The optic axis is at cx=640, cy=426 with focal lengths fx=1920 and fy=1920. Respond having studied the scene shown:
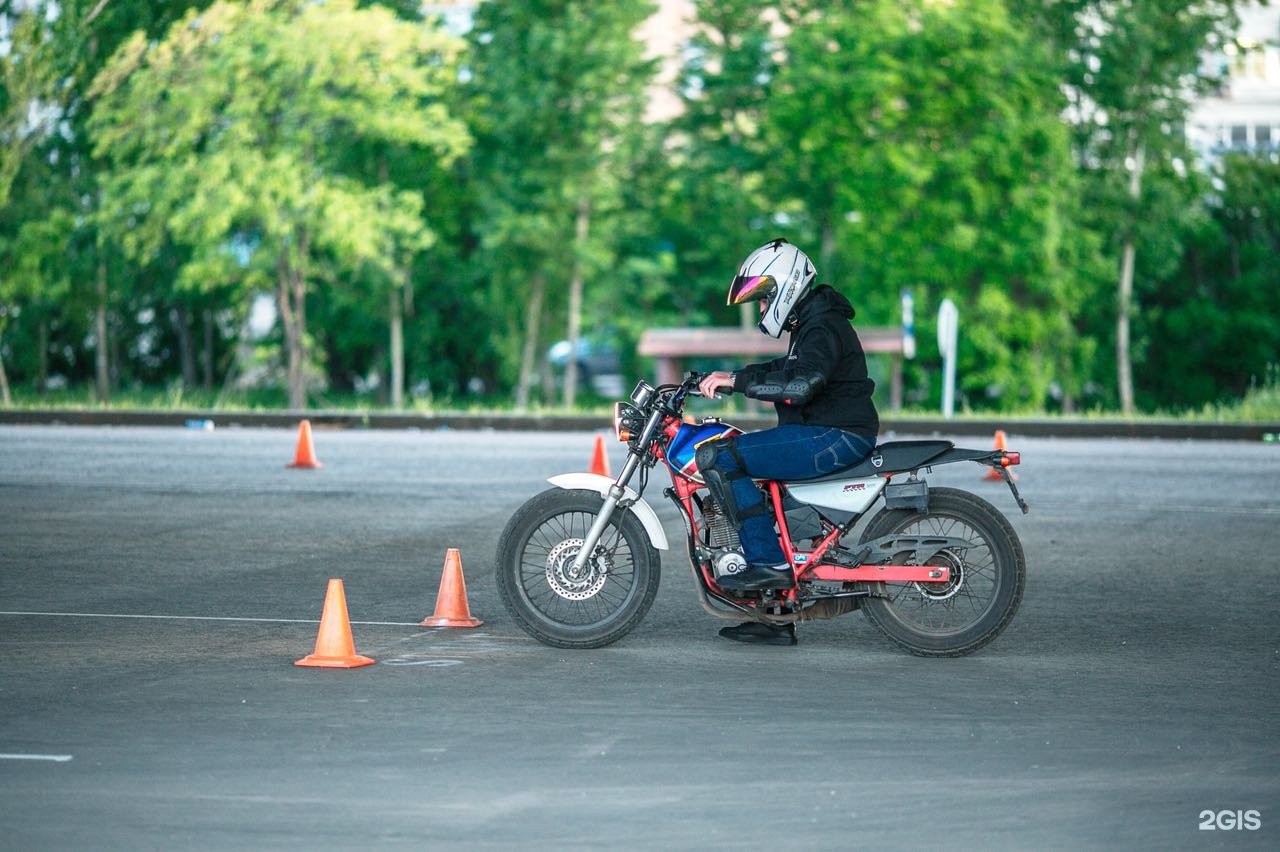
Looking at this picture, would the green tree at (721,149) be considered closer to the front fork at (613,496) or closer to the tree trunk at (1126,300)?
the tree trunk at (1126,300)

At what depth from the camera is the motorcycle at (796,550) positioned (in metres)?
9.20

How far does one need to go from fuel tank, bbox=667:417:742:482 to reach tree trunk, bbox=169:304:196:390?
39.6 m

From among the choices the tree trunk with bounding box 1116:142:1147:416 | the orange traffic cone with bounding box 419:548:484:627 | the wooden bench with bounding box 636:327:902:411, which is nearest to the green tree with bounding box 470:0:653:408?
the wooden bench with bounding box 636:327:902:411

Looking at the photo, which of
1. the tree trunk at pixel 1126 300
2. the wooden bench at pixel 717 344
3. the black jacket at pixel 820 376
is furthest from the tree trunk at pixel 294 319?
the black jacket at pixel 820 376

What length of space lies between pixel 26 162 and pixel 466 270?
406 inches

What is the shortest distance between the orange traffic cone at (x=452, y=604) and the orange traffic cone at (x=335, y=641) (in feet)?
4.00

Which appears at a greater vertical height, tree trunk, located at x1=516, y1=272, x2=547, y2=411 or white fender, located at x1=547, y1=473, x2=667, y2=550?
tree trunk, located at x1=516, y1=272, x2=547, y2=411

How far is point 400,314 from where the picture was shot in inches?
1774

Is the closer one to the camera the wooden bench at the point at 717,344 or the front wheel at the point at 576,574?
the front wheel at the point at 576,574

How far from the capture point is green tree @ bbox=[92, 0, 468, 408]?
3897cm

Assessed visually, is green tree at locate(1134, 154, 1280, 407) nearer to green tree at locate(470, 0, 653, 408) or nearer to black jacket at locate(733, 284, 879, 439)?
green tree at locate(470, 0, 653, 408)

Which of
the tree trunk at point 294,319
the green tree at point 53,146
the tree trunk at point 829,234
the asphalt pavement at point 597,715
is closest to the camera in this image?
the asphalt pavement at point 597,715

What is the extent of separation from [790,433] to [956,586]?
3.56ft

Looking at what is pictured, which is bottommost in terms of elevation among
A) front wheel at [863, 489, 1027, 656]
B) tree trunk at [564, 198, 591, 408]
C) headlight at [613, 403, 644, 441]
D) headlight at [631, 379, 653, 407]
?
front wheel at [863, 489, 1027, 656]
